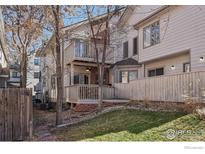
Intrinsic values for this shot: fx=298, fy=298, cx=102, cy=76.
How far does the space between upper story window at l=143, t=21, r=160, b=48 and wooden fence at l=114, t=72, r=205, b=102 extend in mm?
2285

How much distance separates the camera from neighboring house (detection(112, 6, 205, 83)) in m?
6.45

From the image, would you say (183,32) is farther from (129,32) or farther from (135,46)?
(135,46)

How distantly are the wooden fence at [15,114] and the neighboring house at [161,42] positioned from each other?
2218 mm

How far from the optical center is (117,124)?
4.93 metres

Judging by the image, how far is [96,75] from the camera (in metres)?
6.64

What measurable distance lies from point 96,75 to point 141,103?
5.06ft

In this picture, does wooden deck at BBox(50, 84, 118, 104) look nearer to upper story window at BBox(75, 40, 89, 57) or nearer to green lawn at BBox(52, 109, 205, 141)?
green lawn at BBox(52, 109, 205, 141)

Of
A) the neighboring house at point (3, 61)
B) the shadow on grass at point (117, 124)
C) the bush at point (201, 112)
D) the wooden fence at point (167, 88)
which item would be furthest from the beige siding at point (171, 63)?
the neighboring house at point (3, 61)

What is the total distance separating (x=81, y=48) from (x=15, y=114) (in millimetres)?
2954

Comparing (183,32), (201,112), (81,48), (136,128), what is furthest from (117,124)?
(183,32)

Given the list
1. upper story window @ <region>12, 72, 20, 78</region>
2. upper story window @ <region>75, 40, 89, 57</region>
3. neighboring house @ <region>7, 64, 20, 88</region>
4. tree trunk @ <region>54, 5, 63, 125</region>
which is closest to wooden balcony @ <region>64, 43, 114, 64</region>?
upper story window @ <region>75, 40, 89, 57</region>

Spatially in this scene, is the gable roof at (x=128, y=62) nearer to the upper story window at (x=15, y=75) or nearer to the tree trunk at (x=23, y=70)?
the tree trunk at (x=23, y=70)
